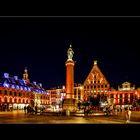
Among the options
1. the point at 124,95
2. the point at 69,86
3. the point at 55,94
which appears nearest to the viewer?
the point at 69,86

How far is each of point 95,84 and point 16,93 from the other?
19750 mm

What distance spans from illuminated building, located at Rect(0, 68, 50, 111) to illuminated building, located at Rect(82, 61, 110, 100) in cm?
1282

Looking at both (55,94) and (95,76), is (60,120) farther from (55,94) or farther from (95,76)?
(55,94)

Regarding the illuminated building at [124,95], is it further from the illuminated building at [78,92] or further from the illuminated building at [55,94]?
the illuminated building at [55,94]

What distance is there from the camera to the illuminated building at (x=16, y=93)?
210 ft

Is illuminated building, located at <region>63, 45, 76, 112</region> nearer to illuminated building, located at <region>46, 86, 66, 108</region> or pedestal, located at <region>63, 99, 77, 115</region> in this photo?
pedestal, located at <region>63, 99, 77, 115</region>

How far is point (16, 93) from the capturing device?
69.9 meters

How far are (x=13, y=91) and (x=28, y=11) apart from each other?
181 feet

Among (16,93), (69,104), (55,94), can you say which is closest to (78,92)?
(55,94)

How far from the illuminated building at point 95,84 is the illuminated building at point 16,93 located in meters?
12.8

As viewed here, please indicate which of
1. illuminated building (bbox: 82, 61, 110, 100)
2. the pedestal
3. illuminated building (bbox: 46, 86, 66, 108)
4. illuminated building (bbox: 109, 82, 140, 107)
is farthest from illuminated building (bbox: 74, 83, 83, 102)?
the pedestal

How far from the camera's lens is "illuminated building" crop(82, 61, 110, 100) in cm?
7200

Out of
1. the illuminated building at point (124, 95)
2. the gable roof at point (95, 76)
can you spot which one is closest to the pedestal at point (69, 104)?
the illuminated building at point (124, 95)

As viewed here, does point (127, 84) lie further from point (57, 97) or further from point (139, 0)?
point (139, 0)
